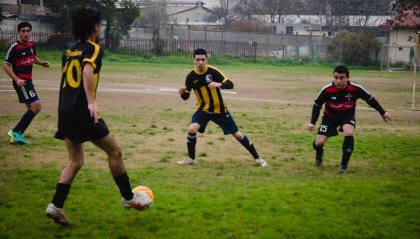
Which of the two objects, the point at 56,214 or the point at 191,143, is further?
the point at 191,143

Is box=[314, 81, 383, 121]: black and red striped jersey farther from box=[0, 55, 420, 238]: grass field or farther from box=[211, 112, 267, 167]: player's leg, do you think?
box=[211, 112, 267, 167]: player's leg

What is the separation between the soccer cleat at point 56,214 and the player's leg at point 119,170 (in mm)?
656

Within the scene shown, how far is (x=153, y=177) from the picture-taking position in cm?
836

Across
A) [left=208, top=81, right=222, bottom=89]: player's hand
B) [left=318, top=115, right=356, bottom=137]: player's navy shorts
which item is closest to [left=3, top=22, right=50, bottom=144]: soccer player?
[left=208, top=81, right=222, bottom=89]: player's hand

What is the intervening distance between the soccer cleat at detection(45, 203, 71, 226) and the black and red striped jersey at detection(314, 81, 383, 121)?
515 cm

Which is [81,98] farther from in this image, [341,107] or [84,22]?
[341,107]

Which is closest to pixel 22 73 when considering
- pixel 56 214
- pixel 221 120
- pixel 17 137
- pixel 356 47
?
pixel 17 137

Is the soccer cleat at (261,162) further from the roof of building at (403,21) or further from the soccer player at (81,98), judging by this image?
the roof of building at (403,21)

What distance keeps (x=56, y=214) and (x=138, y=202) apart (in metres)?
0.88

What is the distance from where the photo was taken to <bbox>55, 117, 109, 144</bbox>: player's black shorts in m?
5.73

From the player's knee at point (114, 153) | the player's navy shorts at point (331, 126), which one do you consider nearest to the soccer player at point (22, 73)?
the player's knee at point (114, 153)

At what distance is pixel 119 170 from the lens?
237 inches

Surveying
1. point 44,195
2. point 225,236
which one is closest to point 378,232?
point 225,236

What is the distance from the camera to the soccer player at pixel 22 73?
10664 mm
